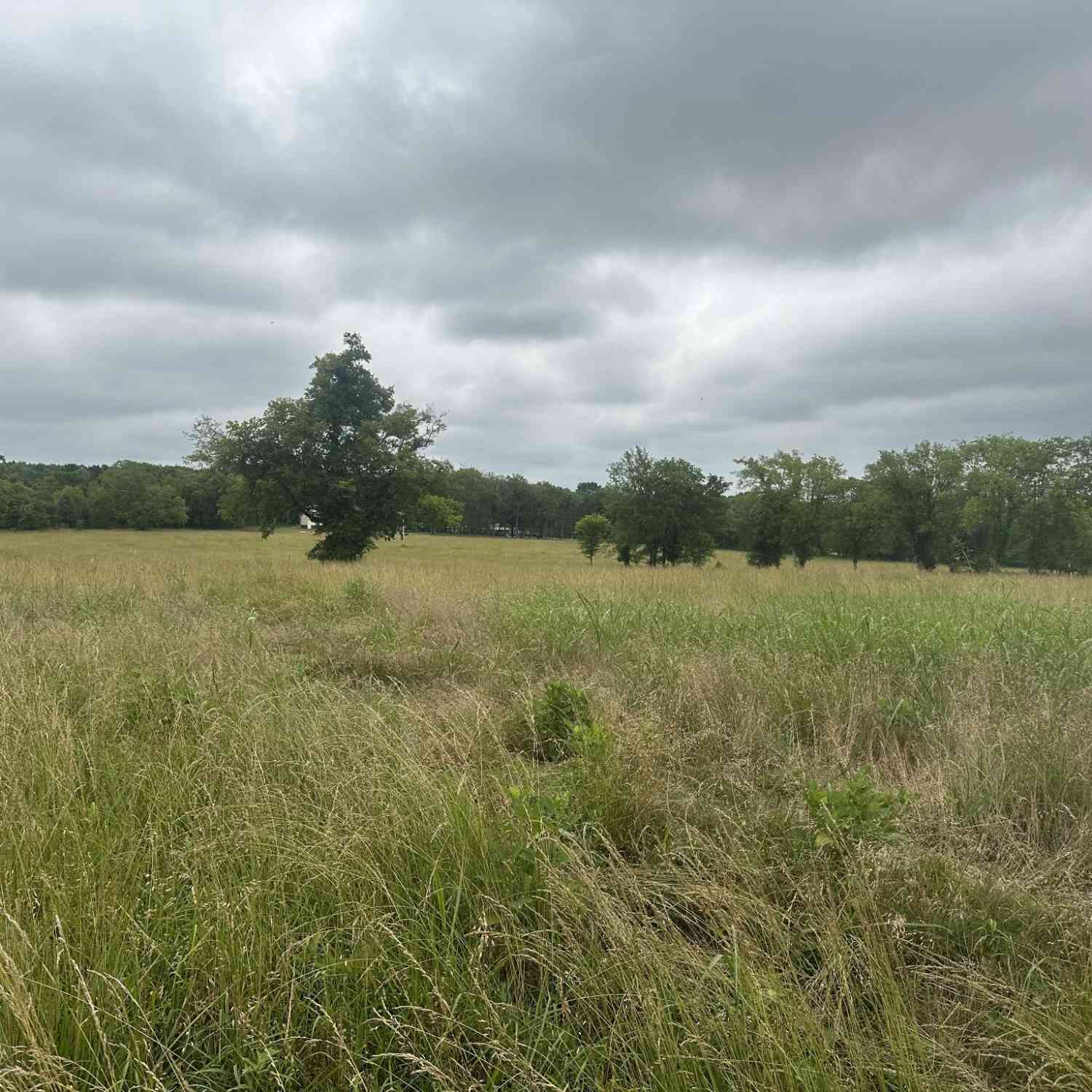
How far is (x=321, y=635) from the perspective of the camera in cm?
757

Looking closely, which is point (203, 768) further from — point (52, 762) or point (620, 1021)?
point (620, 1021)

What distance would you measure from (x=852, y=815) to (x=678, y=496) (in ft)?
102

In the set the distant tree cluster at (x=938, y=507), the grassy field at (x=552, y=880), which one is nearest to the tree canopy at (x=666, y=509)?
the distant tree cluster at (x=938, y=507)

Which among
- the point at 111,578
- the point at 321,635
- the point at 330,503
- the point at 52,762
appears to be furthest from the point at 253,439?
the point at 52,762

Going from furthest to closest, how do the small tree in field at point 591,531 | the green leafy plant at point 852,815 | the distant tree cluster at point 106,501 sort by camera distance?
the distant tree cluster at point 106,501
the small tree in field at point 591,531
the green leafy plant at point 852,815

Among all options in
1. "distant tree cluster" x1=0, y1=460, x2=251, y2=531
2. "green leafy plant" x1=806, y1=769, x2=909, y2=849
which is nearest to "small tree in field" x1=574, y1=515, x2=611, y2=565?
"green leafy plant" x1=806, y1=769, x2=909, y2=849

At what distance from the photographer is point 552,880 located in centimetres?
215

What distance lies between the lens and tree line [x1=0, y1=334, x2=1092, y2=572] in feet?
70.2

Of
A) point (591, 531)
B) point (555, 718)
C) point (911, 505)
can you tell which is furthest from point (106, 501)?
point (555, 718)

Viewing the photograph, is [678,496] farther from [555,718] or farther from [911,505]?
[555,718]

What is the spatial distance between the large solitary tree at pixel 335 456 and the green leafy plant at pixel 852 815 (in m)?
19.7

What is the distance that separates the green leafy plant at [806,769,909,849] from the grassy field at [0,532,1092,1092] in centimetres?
2

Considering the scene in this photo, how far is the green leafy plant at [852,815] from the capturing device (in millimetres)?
2486

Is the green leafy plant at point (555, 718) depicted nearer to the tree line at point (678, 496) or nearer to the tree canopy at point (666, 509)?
the tree line at point (678, 496)
